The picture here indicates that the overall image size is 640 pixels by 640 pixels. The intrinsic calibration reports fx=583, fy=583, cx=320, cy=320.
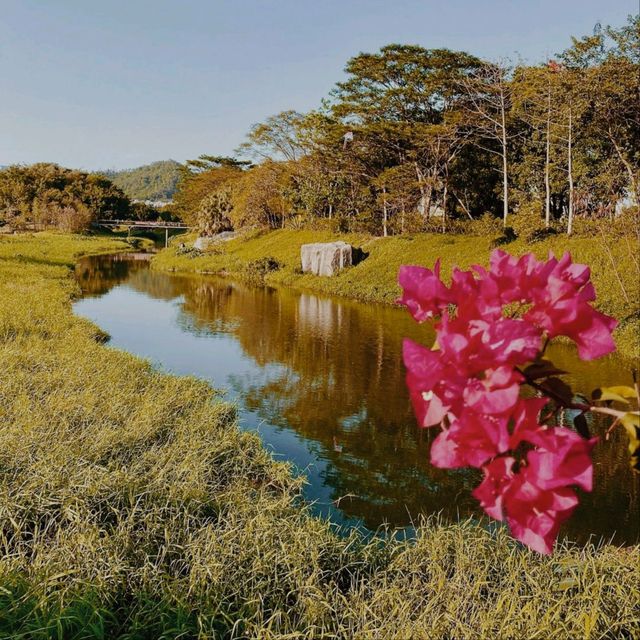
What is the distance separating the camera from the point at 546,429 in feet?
3.09

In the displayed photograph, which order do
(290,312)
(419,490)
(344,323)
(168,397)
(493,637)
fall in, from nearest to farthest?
(493,637), (419,490), (168,397), (344,323), (290,312)

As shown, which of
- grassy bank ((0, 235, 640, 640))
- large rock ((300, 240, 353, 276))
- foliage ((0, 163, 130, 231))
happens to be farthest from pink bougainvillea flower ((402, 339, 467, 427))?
foliage ((0, 163, 130, 231))

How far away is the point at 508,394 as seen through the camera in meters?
0.90

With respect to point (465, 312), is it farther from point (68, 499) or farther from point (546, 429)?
point (68, 499)

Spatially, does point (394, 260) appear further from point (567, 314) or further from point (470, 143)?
point (567, 314)

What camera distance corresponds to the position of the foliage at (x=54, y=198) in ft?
173

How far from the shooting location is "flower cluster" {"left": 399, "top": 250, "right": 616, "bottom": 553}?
2.97 feet

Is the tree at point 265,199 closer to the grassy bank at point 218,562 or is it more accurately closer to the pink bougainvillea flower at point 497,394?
the grassy bank at point 218,562

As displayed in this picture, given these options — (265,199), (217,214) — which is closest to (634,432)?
(265,199)

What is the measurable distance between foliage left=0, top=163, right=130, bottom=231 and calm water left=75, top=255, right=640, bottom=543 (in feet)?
123

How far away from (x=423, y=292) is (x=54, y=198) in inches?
2527

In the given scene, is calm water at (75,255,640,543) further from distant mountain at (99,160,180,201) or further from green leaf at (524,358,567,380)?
distant mountain at (99,160,180,201)

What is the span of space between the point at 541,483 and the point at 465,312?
0.98 feet

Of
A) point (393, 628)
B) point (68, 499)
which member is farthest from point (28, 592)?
point (393, 628)
